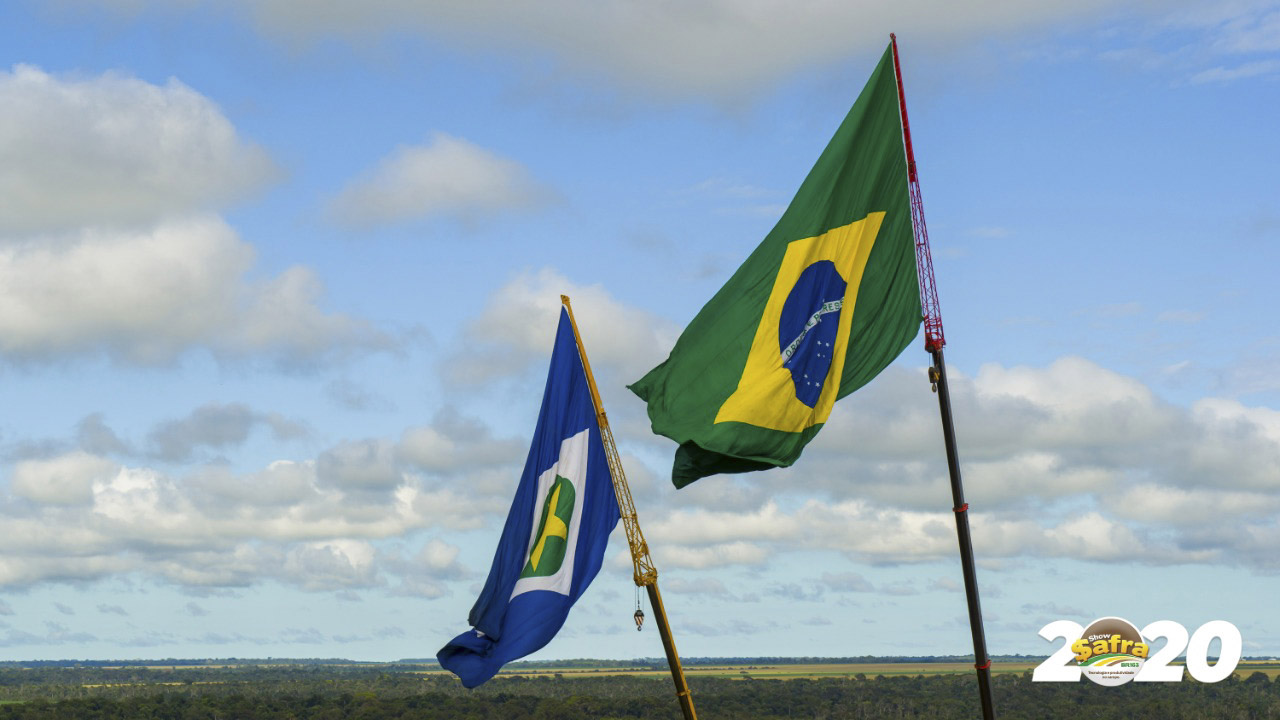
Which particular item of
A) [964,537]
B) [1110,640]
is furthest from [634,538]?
[1110,640]

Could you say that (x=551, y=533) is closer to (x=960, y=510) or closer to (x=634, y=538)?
(x=634, y=538)

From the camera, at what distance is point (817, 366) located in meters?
20.2

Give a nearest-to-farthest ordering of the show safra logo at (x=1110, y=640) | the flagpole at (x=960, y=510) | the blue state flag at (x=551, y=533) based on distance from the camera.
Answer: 1. the flagpole at (x=960, y=510)
2. the blue state flag at (x=551, y=533)
3. the show safra logo at (x=1110, y=640)

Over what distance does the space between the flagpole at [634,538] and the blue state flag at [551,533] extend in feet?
0.85

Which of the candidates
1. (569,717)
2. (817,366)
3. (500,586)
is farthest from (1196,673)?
(569,717)

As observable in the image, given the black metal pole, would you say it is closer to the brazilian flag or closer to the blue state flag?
the brazilian flag

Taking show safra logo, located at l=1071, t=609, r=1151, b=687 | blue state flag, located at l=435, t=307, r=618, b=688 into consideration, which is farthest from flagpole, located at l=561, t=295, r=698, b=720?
show safra logo, located at l=1071, t=609, r=1151, b=687

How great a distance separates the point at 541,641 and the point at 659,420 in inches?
284

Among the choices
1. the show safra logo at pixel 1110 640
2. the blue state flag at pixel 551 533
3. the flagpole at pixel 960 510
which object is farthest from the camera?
the show safra logo at pixel 1110 640

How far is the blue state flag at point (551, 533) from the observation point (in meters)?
26.3

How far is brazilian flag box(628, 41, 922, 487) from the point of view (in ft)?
65.9

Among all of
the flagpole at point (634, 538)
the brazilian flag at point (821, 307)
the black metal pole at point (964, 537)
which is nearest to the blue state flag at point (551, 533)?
the flagpole at point (634, 538)

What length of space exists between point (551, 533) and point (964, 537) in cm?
1009

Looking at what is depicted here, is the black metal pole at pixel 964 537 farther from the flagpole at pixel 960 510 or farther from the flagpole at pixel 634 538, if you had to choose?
the flagpole at pixel 634 538
